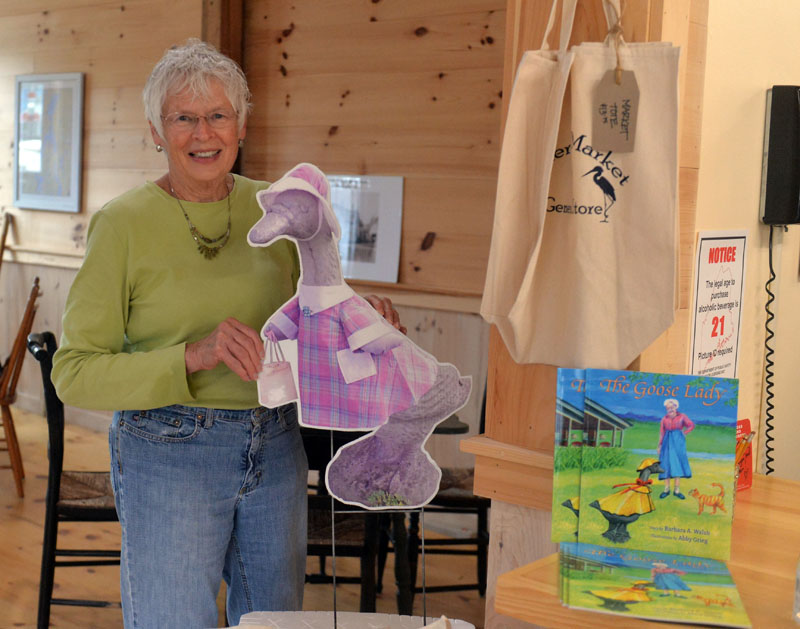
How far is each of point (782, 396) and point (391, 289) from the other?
1.89 meters

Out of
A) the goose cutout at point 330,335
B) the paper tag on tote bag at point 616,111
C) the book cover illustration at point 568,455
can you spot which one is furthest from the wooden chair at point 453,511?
the paper tag on tote bag at point 616,111

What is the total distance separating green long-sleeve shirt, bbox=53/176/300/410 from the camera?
1.52m

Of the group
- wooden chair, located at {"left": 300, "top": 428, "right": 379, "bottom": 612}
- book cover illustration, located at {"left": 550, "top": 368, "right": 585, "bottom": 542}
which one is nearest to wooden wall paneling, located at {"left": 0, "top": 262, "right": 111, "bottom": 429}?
wooden chair, located at {"left": 300, "top": 428, "right": 379, "bottom": 612}

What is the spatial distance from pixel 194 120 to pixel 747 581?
1.11m

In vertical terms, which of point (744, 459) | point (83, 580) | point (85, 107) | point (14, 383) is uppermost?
point (85, 107)

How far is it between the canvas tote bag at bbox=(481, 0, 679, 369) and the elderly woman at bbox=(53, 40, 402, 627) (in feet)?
0.80

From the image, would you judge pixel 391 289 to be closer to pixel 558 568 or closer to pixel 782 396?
pixel 782 396

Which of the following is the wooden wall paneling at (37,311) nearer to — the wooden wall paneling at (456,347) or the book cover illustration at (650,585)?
the wooden wall paneling at (456,347)

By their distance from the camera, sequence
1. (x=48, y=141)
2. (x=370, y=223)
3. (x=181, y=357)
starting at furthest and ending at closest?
(x=48, y=141) < (x=370, y=223) < (x=181, y=357)

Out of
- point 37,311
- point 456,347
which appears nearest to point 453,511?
point 456,347

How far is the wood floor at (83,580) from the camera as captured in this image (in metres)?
2.98

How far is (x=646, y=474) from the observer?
129 cm

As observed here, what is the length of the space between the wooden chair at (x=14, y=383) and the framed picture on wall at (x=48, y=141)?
1297 millimetres

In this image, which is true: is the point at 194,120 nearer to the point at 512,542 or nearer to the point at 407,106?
the point at 512,542
